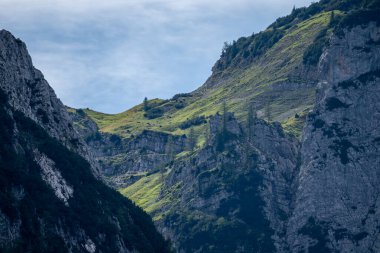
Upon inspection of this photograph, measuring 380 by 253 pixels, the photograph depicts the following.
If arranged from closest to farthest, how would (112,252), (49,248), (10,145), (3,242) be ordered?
(3,242) < (49,248) < (10,145) < (112,252)

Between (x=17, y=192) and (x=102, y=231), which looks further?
(x=102, y=231)

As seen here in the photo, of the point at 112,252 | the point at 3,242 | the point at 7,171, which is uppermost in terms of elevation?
the point at 7,171

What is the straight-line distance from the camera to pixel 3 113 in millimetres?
190750

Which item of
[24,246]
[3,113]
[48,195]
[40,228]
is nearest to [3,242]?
[24,246]

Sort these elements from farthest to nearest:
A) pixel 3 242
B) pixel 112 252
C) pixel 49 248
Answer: pixel 112 252 < pixel 49 248 < pixel 3 242

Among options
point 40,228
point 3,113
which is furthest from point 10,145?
point 40,228

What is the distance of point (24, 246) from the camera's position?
15250 centimetres

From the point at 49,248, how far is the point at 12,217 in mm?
10079

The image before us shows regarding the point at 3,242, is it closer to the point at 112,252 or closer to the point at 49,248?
the point at 49,248

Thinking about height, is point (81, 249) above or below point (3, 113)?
below

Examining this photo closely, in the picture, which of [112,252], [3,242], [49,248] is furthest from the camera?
[112,252]

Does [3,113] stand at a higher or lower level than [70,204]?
higher

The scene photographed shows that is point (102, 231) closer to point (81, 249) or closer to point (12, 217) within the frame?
point (81, 249)

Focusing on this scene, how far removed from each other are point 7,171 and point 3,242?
69.3 ft
